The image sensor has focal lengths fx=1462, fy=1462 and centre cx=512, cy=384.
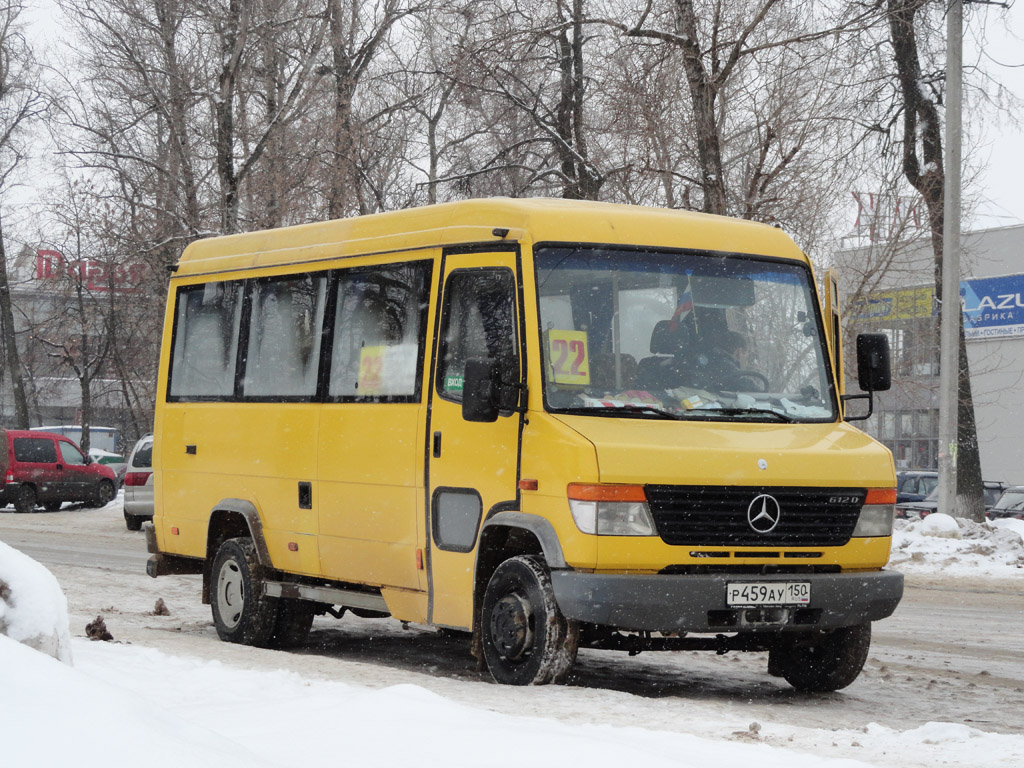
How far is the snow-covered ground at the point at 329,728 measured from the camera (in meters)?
3.48

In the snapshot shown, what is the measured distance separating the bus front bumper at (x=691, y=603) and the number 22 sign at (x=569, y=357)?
109 centimetres

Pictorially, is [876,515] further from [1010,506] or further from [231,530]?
[1010,506]

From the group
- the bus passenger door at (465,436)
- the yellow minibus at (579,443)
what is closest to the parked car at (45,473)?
the yellow minibus at (579,443)

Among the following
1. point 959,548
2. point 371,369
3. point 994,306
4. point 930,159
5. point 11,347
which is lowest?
point 959,548

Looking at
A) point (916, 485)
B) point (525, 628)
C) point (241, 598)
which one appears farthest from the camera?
point (916, 485)

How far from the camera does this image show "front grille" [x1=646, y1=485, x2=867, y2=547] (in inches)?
297

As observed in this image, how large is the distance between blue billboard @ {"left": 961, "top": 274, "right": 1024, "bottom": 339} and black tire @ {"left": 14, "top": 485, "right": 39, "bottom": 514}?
97.2ft

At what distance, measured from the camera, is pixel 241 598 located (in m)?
10.6

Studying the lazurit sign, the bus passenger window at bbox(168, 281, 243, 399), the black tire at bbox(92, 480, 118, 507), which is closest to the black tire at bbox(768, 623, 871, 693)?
the bus passenger window at bbox(168, 281, 243, 399)

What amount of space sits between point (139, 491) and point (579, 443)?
2219 centimetres

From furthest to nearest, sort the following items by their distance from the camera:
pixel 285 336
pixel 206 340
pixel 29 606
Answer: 1. pixel 206 340
2. pixel 285 336
3. pixel 29 606

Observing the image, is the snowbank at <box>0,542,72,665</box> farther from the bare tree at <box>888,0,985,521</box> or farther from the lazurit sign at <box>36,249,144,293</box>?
the lazurit sign at <box>36,249,144,293</box>

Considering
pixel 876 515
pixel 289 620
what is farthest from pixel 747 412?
pixel 289 620

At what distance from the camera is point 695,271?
855cm
